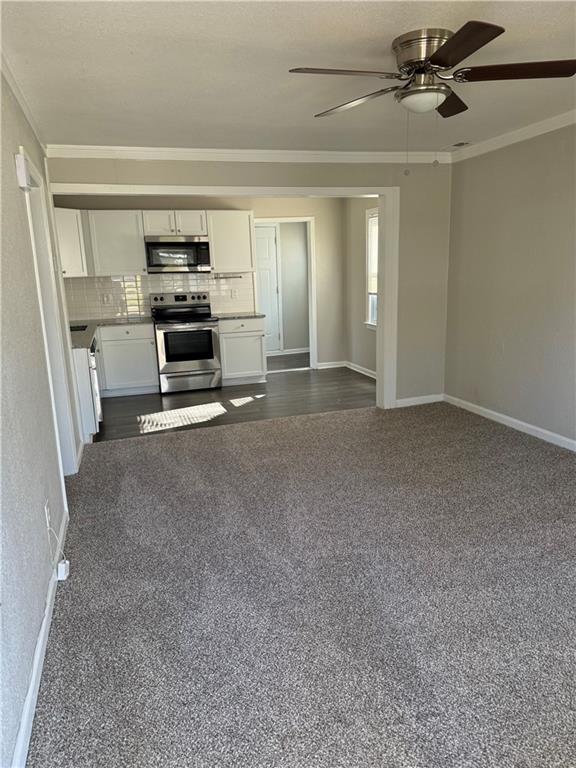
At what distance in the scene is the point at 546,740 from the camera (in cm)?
157

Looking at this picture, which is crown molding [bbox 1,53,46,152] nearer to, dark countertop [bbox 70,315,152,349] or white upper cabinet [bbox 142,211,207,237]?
dark countertop [bbox 70,315,152,349]

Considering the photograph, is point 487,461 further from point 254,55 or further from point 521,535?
point 254,55

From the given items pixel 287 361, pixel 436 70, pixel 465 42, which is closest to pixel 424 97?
pixel 436 70

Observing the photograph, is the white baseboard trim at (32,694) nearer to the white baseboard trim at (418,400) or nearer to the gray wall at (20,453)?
the gray wall at (20,453)

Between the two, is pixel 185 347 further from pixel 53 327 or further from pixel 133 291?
pixel 53 327

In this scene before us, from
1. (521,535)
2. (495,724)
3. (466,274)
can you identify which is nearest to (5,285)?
(495,724)

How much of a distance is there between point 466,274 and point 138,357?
12.5 feet

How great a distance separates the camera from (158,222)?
5977 millimetres

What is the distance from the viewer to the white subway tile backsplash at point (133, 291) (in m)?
6.27

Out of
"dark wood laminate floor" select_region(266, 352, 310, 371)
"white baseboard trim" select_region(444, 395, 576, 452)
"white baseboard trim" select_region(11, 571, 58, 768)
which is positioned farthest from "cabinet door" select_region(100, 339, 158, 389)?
"white baseboard trim" select_region(11, 571, 58, 768)

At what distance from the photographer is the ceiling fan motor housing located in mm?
2117

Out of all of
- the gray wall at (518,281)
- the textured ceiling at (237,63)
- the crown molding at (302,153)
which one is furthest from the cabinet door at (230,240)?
the gray wall at (518,281)

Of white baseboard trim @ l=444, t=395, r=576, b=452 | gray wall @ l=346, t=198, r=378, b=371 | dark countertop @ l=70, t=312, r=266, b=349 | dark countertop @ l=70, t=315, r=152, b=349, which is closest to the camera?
white baseboard trim @ l=444, t=395, r=576, b=452

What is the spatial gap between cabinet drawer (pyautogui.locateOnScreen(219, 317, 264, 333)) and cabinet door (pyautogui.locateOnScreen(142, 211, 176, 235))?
125 centimetres
